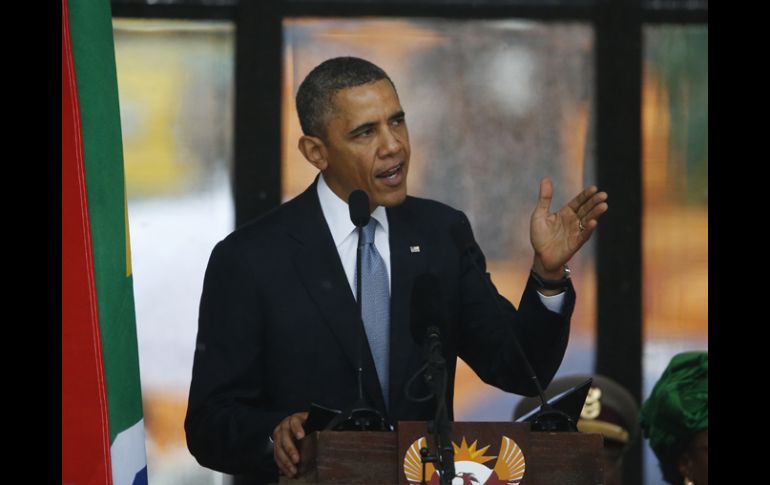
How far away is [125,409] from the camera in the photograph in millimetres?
3676

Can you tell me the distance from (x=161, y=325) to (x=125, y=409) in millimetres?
1326

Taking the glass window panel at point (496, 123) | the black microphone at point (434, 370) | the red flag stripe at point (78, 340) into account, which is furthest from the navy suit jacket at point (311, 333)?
the glass window panel at point (496, 123)

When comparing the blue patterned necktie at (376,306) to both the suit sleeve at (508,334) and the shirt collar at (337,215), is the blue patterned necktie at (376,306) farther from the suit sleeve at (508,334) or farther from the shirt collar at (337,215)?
the suit sleeve at (508,334)

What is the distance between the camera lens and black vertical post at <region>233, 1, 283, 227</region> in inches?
202

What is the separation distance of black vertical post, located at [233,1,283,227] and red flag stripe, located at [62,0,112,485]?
1570 mm

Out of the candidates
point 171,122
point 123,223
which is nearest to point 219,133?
point 171,122

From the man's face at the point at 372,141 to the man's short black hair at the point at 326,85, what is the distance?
23mm

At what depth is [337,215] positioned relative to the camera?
3918mm

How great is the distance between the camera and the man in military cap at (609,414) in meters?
4.73

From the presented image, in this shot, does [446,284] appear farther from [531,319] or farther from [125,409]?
[125,409]

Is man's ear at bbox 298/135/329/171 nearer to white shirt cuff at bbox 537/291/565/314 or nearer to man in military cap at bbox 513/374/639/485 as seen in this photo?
white shirt cuff at bbox 537/291/565/314

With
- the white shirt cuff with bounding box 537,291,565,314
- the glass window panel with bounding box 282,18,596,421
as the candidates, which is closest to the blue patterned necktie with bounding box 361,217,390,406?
the white shirt cuff with bounding box 537,291,565,314

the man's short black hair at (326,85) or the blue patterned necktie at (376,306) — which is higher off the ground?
the man's short black hair at (326,85)

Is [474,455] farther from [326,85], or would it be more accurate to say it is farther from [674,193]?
[674,193]
